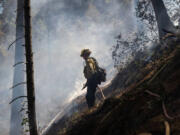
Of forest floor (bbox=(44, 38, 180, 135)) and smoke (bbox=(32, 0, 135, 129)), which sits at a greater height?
smoke (bbox=(32, 0, 135, 129))

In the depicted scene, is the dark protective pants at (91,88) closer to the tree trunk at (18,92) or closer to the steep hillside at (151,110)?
the steep hillside at (151,110)

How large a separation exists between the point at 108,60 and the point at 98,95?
13.3 m

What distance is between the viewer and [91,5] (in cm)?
3525

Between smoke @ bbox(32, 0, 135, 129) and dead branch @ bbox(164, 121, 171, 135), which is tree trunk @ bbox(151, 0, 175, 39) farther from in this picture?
smoke @ bbox(32, 0, 135, 129)

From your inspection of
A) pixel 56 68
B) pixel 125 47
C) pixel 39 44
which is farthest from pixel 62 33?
pixel 125 47

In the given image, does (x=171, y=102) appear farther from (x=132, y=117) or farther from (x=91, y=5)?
(x=91, y=5)

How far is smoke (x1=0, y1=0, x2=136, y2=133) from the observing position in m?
17.0

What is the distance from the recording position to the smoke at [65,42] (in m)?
17.0

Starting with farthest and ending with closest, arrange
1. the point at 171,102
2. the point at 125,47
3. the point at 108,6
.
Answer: the point at 108,6
the point at 125,47
the point at 171,102

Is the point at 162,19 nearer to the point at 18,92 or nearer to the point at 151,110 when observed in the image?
the point at 151,110

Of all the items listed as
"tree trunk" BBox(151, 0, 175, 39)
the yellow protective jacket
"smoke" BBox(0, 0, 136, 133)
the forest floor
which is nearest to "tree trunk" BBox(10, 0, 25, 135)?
"smoke" BBox(0, 0, 136, 133)

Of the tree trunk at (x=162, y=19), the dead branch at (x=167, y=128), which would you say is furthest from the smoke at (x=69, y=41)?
the dead branch at (x=167, y=128)

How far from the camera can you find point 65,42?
28.0 meters

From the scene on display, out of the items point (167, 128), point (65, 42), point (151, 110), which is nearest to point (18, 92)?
point (151, 110)
